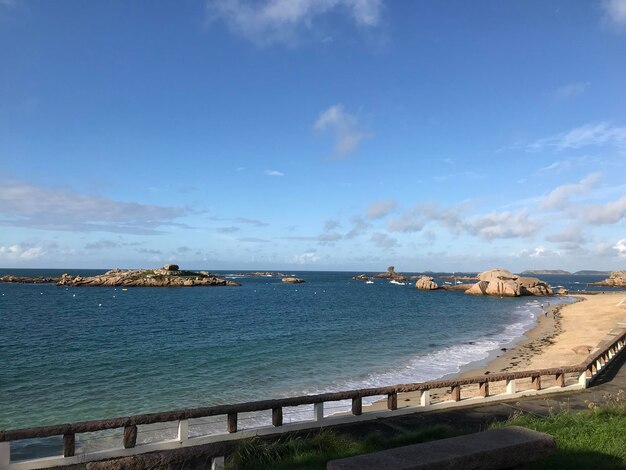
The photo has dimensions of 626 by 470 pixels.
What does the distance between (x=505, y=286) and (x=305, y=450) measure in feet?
320

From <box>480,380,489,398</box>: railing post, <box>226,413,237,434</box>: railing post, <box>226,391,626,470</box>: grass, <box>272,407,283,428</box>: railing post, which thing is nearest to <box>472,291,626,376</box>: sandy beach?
<box>480,380,489,398</box>: railing post

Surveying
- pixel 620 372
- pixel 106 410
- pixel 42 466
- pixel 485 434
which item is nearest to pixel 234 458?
pixel 42 466

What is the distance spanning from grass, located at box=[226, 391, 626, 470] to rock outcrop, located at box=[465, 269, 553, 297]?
9327 centimetres

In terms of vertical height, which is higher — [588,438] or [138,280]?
[138,280]

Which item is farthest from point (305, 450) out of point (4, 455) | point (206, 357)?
point (206, 357)

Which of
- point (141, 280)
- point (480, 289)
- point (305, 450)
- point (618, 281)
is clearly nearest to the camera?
point (305, 450)

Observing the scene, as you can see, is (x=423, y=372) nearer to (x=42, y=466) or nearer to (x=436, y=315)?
(x=42, y=466)

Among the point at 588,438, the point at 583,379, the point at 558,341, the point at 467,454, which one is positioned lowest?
the point at 558,341

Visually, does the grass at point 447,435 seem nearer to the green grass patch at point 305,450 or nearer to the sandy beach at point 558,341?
the green grass patch at point 305,450

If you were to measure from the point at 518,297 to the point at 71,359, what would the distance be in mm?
88445

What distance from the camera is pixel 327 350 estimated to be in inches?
1210

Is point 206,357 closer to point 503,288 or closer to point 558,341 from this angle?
point 558,341

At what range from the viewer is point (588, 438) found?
7770 millimetres

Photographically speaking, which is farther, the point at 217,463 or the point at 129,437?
the point at 129,437
